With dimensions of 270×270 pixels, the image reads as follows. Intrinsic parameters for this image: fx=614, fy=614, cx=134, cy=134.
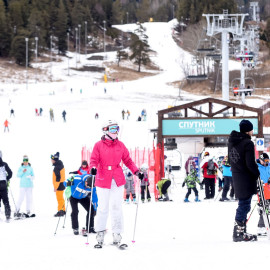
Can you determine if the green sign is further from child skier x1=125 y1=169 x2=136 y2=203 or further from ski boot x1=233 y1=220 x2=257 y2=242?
ski boot x1=233 y1=220 x2=257 y2=242

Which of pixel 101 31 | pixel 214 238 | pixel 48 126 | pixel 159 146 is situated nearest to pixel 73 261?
pixel 214 238

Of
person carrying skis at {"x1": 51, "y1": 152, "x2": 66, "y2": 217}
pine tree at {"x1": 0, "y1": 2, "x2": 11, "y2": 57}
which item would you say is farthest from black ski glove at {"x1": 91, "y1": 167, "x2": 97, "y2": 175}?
pine tree at {"x1": 0, "y1": 2, "x2": 11, "y2": 57}

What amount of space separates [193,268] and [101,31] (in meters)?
133

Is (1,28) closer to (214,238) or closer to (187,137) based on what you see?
(187,137)

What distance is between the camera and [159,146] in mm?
16812

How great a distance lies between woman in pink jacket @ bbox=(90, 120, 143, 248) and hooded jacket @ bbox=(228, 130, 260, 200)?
123cm

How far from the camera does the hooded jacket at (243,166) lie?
648 cm

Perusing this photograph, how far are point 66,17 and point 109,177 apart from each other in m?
112

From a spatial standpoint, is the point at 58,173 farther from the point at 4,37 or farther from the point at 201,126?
the point at 4,37

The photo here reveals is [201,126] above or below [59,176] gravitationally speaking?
above

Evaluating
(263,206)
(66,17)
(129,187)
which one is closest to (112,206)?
(263,206)

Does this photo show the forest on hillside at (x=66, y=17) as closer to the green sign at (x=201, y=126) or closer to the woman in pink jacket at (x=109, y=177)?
the green sign at (x=201, y=126)

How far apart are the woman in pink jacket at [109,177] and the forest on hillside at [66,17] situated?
83.9 metres

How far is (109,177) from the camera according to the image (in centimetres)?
665
